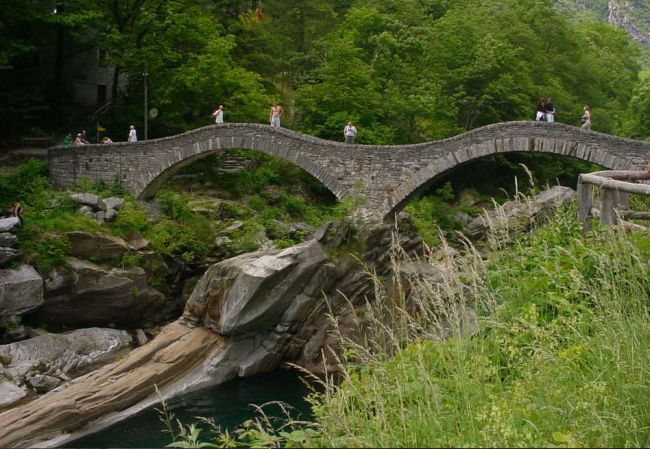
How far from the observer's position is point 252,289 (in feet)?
50.5

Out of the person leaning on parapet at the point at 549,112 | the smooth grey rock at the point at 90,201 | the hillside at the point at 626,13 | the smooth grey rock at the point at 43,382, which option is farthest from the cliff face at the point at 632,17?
the smooth grey rock at the point at 43,382

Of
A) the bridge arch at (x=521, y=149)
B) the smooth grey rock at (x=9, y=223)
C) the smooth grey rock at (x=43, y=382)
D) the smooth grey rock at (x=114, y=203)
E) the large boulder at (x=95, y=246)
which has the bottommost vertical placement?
the smooth grey rock at (x=43, y=382)

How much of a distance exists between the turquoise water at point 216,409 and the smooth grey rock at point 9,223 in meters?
8.29

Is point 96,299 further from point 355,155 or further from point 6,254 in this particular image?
point 355,155

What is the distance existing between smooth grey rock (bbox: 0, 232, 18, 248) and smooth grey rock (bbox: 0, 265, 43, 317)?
0.83 m

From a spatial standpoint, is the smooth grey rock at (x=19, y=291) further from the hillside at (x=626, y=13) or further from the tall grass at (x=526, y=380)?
the hillside at (x=626, y=13)

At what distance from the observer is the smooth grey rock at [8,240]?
18.4 metres

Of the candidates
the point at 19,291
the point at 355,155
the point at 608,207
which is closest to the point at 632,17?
the point at 355,155

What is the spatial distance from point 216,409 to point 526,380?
33.5 ft

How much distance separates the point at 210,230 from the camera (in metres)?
23.3

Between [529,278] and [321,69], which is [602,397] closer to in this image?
[529,278]

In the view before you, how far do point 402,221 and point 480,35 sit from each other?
14.6 m

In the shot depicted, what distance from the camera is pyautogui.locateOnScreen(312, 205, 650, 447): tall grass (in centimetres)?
410

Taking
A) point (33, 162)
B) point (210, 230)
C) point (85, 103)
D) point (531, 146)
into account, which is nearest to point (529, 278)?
point (531, 146)
